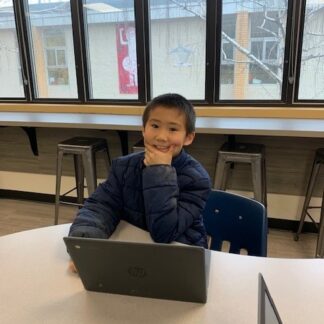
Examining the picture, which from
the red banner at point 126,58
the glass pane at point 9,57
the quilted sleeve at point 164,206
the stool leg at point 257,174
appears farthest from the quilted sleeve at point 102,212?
the glass pane at point 9,57

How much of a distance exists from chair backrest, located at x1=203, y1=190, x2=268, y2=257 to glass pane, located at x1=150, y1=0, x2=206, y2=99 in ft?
5.90

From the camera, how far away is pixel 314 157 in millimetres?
2428

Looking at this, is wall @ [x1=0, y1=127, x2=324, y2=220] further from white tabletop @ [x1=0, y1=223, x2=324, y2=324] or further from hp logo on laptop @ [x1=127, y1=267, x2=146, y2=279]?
hp logo on laptop @ [x1=127, y1=267, x2=146, y2=279]

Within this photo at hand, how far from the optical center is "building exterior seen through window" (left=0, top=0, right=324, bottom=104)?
103 inches

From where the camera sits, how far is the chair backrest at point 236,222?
3.67 ft

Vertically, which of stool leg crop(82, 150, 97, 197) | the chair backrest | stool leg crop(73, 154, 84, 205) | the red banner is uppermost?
the red banner

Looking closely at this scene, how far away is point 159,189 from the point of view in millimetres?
960

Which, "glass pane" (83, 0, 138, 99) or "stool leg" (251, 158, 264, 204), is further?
"glass pane" (83, 0, 138, 99)

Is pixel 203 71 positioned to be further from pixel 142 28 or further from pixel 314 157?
pixel 314 157

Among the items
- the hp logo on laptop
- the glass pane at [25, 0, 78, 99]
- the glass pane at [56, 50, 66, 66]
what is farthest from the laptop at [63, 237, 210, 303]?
the glass pane at [56, 50, 66, 66]

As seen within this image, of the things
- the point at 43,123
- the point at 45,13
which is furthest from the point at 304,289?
the point at 45,13


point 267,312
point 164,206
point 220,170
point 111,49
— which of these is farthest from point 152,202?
point 111,49

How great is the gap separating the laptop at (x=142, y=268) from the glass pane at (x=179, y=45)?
7.68ft

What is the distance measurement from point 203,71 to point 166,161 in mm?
2035
